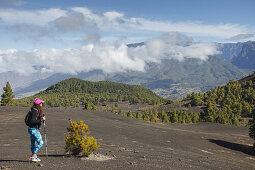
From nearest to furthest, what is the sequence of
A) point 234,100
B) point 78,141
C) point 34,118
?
point 34,118 < point 78,141 < point 234,100

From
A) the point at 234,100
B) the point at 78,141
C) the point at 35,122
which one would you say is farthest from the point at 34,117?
the point at 234,100

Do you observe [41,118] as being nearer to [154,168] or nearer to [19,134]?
[154,168]

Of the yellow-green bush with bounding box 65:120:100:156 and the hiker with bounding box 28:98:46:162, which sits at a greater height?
the hiker with bounding box 28:98:46:162

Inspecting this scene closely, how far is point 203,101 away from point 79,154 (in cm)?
17424

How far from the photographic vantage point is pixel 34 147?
12820 millimetres

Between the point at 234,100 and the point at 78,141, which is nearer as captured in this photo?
the point at 78,141

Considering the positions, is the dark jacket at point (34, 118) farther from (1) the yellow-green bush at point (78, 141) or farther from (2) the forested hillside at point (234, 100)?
(2) the forested hillside at point (234, 100)

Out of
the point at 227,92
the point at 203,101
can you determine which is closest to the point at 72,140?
the point at 203,101

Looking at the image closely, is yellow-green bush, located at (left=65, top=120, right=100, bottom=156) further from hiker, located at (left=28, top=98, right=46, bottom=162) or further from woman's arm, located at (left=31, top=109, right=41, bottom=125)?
woman's arm, located at (left=31, top=109, right=41, bottom=125)

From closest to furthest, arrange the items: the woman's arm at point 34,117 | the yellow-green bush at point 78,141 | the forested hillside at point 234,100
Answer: the woman's arm at point 34,117, the yellow-green bush at point 78,141, the forested hillside at point 234,100

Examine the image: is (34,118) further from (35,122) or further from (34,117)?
(35,122)

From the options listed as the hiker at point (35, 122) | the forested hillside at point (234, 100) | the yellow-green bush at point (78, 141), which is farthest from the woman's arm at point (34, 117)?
the forested hillside at point (234, 100)

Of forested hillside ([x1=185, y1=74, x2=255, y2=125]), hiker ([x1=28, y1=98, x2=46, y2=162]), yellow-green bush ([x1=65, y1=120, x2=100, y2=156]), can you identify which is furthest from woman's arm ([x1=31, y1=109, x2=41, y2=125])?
Result: forested hillside ([x1=185, y1=74, x2=255, y2=125])

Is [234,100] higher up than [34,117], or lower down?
lower down
